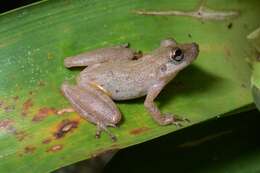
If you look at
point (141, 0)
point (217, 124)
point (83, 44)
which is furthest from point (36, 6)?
point (217, 124)

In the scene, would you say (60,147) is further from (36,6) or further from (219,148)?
(219,148)

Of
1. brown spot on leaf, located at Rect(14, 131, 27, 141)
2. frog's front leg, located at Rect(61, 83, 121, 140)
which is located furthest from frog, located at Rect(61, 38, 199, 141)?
brown spot on leaf, located at Rect(14, 131, 27, 141)

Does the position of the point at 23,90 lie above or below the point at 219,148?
above

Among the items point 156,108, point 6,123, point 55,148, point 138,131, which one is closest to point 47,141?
point 55,148

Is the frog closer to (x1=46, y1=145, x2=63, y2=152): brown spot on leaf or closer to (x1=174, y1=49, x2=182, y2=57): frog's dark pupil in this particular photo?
(x1=174, y1=49, x2=182, y2=57): frog's dark pupil

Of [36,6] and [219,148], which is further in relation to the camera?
[219,148]

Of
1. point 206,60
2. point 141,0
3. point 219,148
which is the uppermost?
point 141,0

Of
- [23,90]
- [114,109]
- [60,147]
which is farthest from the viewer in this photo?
[114,109]
